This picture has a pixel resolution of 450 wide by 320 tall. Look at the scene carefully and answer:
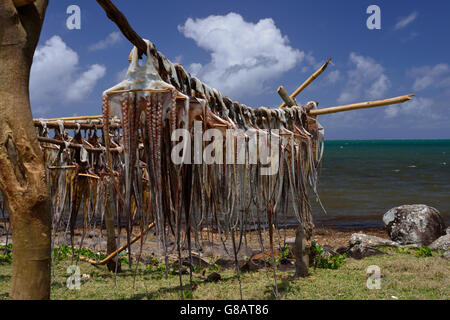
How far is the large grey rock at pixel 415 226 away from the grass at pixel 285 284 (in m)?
3.48

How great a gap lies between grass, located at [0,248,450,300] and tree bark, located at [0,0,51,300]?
114 inches

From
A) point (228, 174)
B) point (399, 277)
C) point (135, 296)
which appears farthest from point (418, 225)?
point (228, 174)

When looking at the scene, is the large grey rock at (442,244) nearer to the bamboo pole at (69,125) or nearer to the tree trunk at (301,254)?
the tree trunk at (301,254)

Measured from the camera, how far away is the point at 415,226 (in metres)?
12.3

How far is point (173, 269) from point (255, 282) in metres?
2.21

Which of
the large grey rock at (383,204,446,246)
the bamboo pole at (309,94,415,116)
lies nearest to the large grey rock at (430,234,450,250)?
the large grey rock at (383,204,446,246)

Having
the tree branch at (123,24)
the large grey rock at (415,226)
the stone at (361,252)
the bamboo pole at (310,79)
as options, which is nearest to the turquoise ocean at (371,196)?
the large grey rock at (415,226)

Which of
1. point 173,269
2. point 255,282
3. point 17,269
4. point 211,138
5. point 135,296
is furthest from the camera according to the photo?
point 173,269

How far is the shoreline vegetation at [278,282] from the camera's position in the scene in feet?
20.6

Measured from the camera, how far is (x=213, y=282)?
732 centimetres

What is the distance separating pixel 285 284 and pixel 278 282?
0.77 feet

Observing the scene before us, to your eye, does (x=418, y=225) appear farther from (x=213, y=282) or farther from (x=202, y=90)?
(x=202, y=90)

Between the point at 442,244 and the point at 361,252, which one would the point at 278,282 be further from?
the point at 442,244

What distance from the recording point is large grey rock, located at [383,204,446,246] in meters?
12.0
